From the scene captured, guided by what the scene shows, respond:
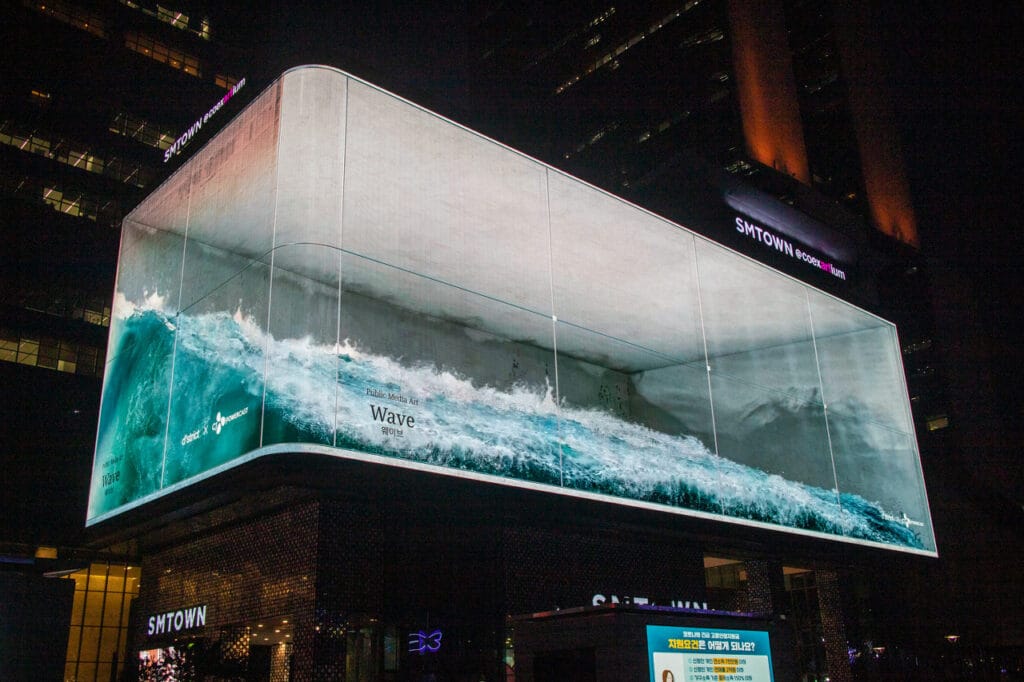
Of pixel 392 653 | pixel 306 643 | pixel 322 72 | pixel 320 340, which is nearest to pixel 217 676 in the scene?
pixel 306 643

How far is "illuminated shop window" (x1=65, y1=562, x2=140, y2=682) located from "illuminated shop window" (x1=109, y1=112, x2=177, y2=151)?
2297 centimetres

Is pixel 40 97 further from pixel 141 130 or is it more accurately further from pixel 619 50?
pixel 619 50

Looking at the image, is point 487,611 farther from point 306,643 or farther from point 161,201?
point 161,201

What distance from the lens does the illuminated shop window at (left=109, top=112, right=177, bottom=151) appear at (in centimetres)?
3930

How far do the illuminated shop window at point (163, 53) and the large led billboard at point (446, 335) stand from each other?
112ft

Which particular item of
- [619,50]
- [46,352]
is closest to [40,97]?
[46,352]

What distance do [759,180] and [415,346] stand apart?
15.2 m

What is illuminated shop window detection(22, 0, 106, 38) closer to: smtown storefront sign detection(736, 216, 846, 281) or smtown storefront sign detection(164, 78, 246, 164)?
smtown storefront sign detection(164, 78, 246, 164)

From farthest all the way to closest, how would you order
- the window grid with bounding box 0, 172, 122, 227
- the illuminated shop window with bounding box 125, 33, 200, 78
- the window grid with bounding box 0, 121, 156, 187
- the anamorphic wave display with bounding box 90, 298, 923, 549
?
the illuminated shop window with bounding box 125, 33, 200, 78 < the window grid with bounding box 0, 121, 156, 187 < the window grid with bounding box 0, 172, 122, 227 < the anamorphic wave display with bounding box 90, 298, 923, 549

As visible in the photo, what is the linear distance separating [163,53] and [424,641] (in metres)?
41.4

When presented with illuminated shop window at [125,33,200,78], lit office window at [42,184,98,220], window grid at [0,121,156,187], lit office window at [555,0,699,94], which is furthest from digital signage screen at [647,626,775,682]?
lit office window at [555,0,699,94]

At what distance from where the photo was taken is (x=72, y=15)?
3941 cm

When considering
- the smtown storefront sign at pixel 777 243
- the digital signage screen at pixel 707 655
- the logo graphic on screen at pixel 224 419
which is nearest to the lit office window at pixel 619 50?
the smtown storefront sign at pixel 777 243

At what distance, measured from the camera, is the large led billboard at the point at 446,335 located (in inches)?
363
